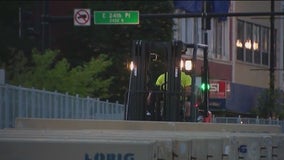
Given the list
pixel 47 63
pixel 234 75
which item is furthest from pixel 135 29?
pixel 234 75

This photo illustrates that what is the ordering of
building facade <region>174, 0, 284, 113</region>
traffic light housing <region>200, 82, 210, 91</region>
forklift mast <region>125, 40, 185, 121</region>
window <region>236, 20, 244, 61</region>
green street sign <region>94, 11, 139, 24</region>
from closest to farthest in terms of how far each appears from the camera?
forklift mast <region>125, 40, 185, 121</region> → traffic light housing <region>200, 82, 210, 91</region> → green street sign <region>94, 11, 139, 24</region> → building facade <region>174, 0, 284, 113</region> → window <region>236, 20, 244, 61</region>

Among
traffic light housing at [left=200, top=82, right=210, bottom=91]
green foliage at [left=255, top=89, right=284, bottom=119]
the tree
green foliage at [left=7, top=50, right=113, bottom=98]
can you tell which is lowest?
green foliage at [left=255, top=89, right=284, bottom=119]

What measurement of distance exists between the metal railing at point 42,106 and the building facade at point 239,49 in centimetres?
1901

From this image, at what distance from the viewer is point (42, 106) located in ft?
58.6

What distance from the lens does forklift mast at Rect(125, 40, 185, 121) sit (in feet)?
47.5

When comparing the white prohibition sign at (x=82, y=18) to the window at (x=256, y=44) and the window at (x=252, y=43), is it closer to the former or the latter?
the window at (x=252, y=43)

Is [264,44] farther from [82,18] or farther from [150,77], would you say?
[150,77]

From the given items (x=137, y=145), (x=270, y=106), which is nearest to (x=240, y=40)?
(x=270, y=106)

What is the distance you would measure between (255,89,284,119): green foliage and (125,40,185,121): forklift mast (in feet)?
74.0

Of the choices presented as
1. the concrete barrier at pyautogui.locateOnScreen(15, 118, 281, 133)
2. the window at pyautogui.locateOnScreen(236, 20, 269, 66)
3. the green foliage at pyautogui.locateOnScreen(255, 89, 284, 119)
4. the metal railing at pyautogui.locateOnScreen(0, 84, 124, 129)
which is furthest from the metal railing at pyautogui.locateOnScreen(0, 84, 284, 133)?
the window at pyautogui.locateOnScreen(236, 20, 269, 66)

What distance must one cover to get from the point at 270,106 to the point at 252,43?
51.9 ft

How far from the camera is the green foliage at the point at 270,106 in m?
37.5

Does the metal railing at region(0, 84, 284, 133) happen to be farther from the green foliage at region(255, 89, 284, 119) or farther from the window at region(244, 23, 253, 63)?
the window at region(244, 23, 253, 63)

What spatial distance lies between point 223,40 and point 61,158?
139 ft
